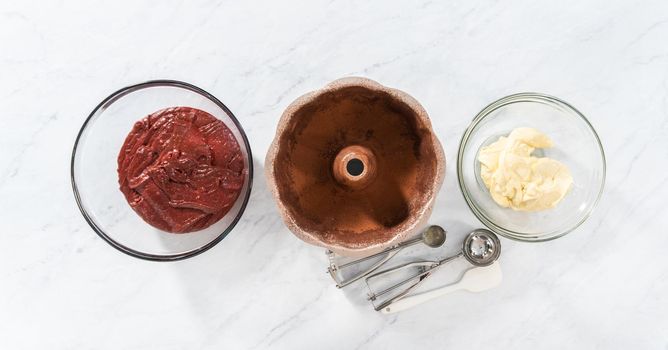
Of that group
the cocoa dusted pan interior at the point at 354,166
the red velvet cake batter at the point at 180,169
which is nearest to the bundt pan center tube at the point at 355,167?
the cocoa dusted pan interior at the point at 354,166

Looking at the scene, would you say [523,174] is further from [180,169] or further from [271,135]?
[180,169]

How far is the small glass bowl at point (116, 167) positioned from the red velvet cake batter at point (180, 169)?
3 cm

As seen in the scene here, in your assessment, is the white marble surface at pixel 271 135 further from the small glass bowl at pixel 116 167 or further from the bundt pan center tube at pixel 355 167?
the bundt pan center tube at pixel 355 167

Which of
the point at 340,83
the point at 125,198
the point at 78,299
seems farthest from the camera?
the point at 78,299

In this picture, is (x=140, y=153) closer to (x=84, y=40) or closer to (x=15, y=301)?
(x=84, y=40)

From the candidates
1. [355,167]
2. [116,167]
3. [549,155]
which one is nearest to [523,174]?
[549,155]

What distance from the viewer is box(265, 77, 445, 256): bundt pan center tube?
3.30 feet

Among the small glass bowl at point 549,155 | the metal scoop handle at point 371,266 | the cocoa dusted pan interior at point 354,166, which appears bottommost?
the metal scoop handle at point 371,266

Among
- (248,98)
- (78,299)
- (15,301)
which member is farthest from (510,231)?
(15,301)

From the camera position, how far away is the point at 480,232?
125 cm

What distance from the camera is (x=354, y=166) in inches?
40.8

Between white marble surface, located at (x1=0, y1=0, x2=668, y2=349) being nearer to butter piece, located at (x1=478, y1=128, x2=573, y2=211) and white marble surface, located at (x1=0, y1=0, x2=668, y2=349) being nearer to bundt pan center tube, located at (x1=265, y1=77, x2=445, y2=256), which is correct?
butter piece, located at (x1=478, y1=128, x2=573, y2=211)

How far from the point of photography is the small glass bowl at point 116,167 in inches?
45.2

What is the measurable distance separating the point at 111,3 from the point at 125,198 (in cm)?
45
